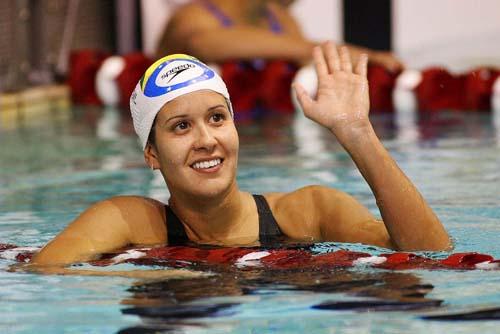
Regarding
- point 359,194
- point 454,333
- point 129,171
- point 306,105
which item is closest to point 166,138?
point 306,105

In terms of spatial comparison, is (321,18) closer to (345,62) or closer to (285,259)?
(345,62)

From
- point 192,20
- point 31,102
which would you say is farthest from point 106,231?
point 31,102

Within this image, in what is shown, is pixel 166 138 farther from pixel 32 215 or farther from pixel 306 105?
pixel 32 215

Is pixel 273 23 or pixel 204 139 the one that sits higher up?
pixel 273 23

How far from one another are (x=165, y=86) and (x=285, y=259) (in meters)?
0.69

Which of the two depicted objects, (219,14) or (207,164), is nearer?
(207,164)

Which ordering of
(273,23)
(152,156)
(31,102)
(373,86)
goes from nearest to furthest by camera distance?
1. (152,156)
2. (373,86)
3. (31,102)
4. (273,23)

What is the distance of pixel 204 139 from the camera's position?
12.4 feet

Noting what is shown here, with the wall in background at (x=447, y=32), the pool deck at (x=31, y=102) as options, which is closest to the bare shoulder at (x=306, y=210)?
the pool deck at (x=31, y=102)

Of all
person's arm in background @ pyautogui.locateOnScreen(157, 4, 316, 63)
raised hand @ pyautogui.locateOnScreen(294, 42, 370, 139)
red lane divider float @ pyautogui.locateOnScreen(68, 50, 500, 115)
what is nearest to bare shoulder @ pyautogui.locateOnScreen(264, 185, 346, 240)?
raised hand @ pyautogui.locateOnScreen(294, 42, 370, 139)

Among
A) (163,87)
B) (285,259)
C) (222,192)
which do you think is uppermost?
(163,87)

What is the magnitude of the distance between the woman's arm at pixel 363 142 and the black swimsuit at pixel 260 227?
491 mm

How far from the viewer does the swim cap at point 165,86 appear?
3941 mm

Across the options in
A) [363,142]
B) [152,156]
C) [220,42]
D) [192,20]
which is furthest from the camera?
[192,20]
